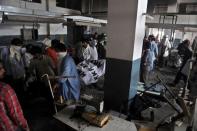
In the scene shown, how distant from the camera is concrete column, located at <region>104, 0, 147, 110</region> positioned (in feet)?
8.90

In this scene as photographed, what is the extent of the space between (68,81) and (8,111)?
135 centimetres

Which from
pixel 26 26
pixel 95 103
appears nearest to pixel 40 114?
pixel 95 103

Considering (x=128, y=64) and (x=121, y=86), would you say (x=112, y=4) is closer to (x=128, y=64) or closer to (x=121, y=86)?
(x=128, y=64)

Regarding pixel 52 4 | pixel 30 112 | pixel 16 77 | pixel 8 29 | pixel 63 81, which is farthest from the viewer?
pixel 52 4

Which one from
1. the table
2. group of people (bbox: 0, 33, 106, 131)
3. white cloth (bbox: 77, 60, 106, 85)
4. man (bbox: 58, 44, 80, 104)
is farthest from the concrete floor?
white cloth (bbox: 77, 60, 106, 85)

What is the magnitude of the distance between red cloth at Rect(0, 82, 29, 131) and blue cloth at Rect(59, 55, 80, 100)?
1157 mm

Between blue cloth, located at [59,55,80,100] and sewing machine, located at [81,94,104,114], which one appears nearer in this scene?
sewing machine, located at [81,94,104,114]

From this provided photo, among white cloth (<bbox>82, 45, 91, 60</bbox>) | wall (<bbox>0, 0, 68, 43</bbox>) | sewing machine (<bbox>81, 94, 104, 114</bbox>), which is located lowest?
sewing machine (<bbox>81, 94, 104, 114</bbox>)

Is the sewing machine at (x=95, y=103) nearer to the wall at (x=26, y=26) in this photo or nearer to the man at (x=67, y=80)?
the man at (x=67, y=80)

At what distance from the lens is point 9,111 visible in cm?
156

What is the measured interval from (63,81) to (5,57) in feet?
5.66

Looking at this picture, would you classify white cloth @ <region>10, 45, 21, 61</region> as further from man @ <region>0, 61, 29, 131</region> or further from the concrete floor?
man @ <region>0, 61, 29, 131</region>

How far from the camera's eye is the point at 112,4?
2.87m

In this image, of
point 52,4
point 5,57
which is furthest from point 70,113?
point 52,4
